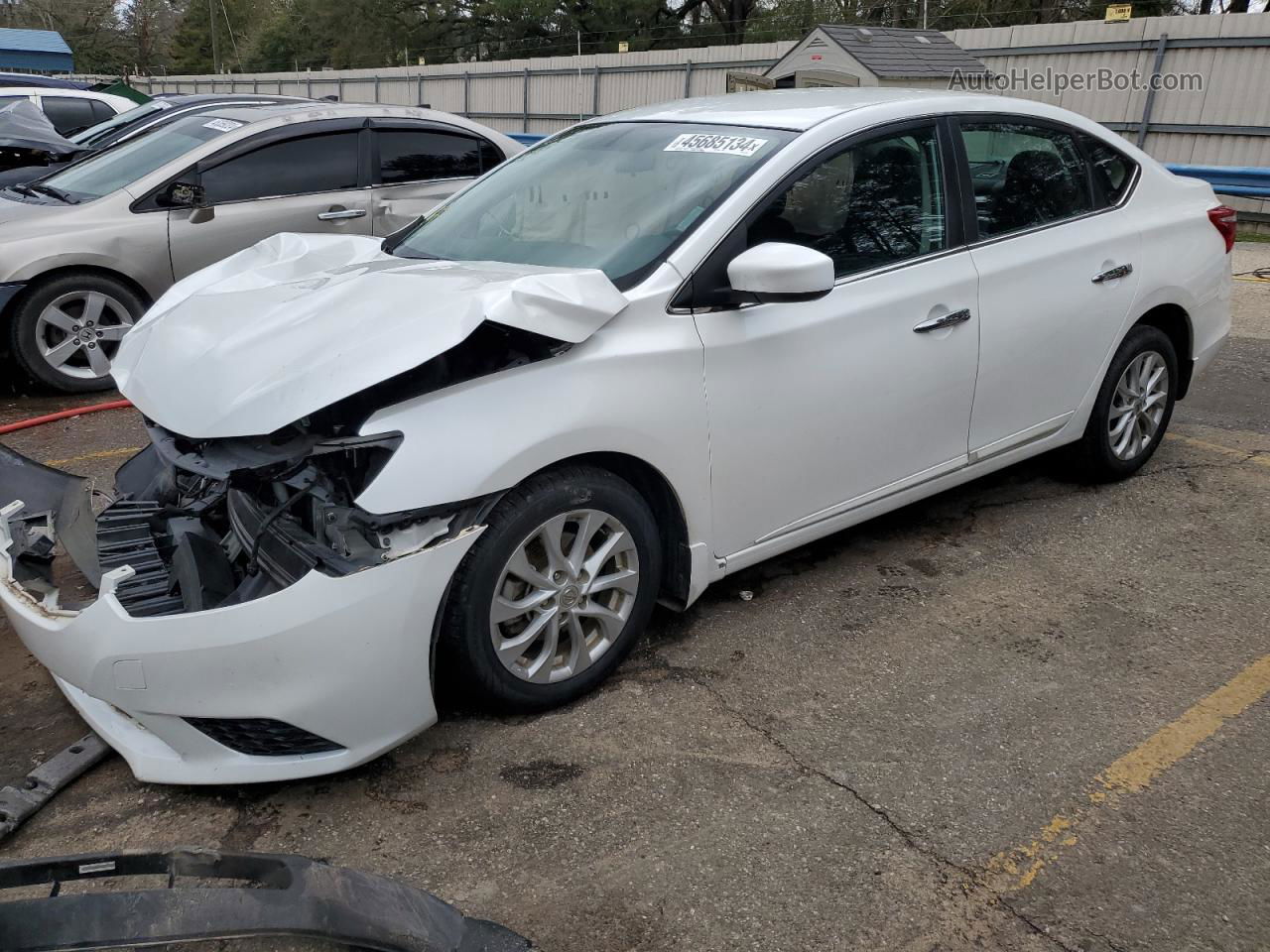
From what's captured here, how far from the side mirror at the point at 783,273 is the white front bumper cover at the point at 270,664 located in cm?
108

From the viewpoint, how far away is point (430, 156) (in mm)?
7105

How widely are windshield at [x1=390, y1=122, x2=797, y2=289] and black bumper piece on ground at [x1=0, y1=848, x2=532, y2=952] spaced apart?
178cm

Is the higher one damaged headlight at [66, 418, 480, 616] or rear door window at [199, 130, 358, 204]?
rear door window at [199, 130, 358, 204]

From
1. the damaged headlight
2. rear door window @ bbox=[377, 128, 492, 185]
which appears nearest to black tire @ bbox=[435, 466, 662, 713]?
the damaged headlight

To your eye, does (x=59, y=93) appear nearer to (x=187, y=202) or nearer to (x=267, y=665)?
(x=187, y=202)

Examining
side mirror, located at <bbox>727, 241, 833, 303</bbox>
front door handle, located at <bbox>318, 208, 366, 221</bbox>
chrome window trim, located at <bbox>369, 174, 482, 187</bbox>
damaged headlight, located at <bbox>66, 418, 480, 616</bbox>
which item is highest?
chrome window trim, located at <bbox>369, 174, 482, 187</bbox>

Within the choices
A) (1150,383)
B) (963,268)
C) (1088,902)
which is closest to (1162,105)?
(1150,383)

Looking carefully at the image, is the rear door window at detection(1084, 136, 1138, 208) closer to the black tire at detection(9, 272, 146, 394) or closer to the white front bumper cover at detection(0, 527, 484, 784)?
the white front bumper cover at detection(0, 527, 484, 784)

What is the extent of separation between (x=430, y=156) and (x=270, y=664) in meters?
5.41

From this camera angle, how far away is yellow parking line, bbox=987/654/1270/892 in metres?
2.46

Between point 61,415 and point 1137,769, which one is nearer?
point 1137,769

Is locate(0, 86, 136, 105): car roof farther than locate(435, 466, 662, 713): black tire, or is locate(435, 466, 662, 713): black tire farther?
locate(0, 86, 136, 105): car roof

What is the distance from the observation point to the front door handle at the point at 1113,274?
418cm

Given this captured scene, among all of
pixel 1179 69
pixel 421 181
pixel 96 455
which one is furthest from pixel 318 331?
pixel 1179 69
